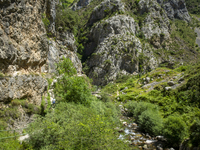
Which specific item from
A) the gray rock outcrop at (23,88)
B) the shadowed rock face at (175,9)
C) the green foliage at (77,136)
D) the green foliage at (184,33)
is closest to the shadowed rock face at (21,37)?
the gray rock outcrop at (23,88)

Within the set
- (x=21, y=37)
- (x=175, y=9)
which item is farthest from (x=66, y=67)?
(x=175, y=9)

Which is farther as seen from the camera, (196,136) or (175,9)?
(175,9)

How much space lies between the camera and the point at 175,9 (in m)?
119

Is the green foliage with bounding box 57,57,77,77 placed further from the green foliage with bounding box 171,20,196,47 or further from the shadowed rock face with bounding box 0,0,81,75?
the green foliage with bounding box 171,20,196,47

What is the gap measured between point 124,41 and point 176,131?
59279mm

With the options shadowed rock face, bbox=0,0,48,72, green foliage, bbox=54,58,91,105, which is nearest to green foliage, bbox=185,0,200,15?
green foliage, bbox=54,58,91,105

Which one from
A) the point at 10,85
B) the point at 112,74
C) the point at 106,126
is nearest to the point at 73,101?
the point at 10,85

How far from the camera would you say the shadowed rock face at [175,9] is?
369 feet

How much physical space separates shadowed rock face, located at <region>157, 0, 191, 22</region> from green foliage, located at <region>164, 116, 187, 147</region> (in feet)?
400

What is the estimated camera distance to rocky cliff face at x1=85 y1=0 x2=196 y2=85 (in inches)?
2606

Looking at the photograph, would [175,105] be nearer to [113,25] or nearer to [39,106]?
[39,106]

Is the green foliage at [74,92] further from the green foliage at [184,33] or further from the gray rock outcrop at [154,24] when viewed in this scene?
the green foliage at [184,33]

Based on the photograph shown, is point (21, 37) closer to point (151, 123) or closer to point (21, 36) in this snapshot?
point (21, 36)

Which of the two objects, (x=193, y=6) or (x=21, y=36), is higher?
(x=193, y=6)
